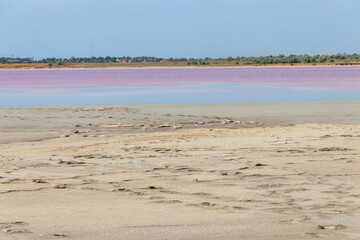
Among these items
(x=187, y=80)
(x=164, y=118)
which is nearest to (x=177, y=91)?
(x=164, y=118)

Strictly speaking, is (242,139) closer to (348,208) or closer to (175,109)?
(348,208)

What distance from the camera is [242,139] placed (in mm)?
9547

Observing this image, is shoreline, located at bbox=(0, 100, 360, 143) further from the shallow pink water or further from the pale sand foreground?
the shallow pink water

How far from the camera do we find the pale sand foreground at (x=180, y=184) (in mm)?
4484

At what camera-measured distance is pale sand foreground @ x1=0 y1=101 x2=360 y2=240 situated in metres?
4.48

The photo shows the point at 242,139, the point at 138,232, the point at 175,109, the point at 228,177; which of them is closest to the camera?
the point at 138,232

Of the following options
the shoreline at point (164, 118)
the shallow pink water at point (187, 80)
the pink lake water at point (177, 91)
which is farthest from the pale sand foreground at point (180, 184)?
the shallow pink water at point (187, 80)

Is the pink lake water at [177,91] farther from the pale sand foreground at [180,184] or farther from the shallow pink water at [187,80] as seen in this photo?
the pale sand foreground at [180,184]

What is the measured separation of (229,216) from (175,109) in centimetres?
1245

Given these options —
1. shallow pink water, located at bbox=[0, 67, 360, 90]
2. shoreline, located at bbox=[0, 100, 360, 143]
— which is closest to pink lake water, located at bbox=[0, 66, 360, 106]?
shallow pink water, located at bbox=[0, 67, 360, 90]

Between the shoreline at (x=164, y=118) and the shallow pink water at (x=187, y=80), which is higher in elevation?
the shoreline at (x=164, y=118)

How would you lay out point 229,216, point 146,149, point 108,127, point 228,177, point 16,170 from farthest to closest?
point 108,127 < point 146,149 < point 16,170 < point 228,177 < point 229,216

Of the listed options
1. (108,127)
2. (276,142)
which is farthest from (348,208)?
(108,127)

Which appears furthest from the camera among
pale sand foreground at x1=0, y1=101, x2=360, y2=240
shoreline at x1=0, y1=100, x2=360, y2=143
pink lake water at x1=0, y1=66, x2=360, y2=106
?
pink lake water at x1=0, y1=66, x2=360, y2=106
